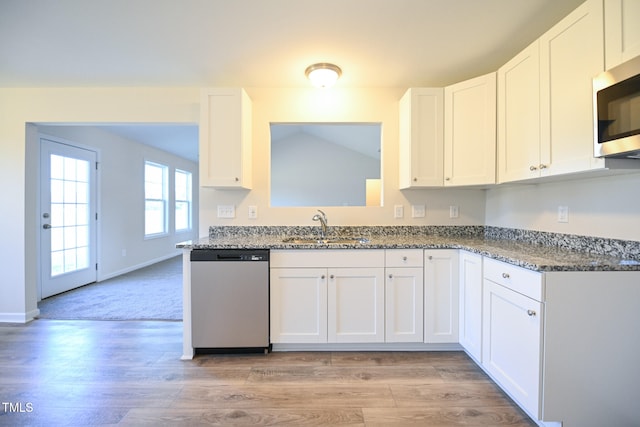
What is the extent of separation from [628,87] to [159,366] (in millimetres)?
3002

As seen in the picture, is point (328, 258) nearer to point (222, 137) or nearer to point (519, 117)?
point (222, 137)

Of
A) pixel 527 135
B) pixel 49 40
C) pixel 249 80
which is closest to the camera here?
pixel 527 135

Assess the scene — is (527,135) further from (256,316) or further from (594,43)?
(256,316)

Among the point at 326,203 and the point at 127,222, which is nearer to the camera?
the point at 127,222

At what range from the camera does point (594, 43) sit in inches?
53.9

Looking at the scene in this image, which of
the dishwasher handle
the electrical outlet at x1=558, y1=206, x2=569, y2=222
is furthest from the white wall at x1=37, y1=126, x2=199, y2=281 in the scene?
the electrical outlet at x1=558, y1=206, x2=569, y2=222

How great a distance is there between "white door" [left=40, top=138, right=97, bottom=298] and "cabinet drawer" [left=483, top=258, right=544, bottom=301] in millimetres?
4672

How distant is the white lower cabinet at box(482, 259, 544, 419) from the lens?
1408mm

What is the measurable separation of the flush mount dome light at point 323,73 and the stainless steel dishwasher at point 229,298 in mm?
1446

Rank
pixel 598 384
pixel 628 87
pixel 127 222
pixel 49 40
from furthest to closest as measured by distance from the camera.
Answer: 1. pixel 127 222
2. pixel 49 40
3. pixel 598 384
4. pixel 628 87

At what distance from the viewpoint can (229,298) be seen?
2.09 meters

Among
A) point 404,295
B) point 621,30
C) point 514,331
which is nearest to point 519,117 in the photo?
point 621,30

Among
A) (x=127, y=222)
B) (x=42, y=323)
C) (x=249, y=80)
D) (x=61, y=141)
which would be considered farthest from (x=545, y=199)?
(x=127, y=222)

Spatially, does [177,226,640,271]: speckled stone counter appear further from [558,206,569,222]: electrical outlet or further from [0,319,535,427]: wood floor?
[0,319,535,427]: wood floor
